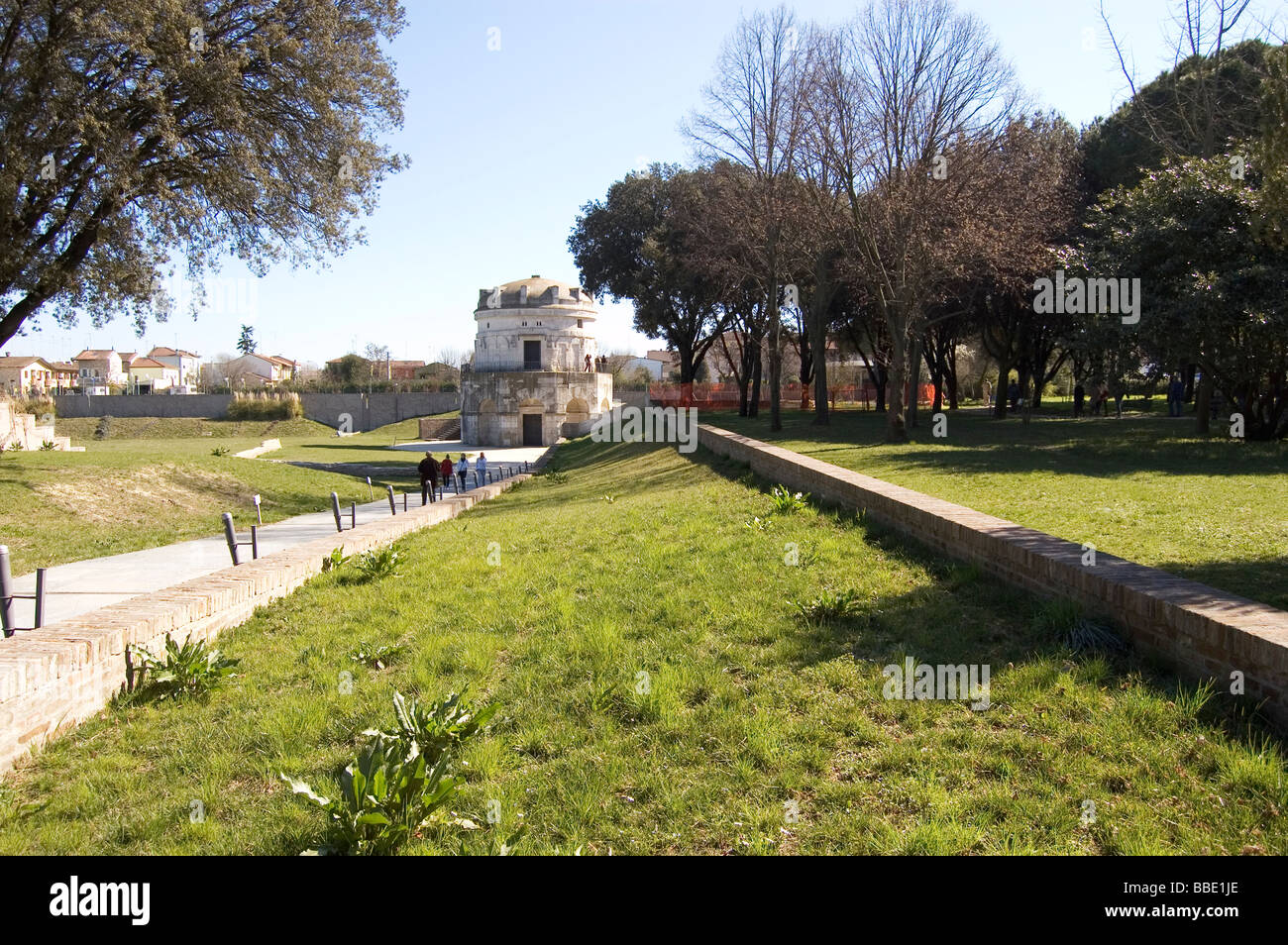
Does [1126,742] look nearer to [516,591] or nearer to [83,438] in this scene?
[516,591]

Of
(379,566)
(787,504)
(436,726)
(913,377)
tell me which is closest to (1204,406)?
(913,377)

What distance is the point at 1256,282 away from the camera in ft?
54.0

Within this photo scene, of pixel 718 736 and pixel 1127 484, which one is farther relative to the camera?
pixel 1127 484

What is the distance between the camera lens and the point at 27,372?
91.7 metres

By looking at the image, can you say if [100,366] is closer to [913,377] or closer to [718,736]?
[913,377]

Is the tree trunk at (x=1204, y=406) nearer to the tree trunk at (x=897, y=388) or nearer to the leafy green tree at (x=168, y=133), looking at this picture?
the tree trunk at (x=897, y=388)

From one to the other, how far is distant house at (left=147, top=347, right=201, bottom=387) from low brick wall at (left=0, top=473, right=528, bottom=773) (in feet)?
414

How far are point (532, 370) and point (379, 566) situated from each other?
42163 millimetres

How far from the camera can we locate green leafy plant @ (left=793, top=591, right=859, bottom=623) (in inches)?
270

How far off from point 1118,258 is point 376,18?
59.7ft

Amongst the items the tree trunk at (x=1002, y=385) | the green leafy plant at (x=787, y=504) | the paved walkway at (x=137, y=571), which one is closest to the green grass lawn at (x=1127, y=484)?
the green leafy plant at (x=787, y=504)

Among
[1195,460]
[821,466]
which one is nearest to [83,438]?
[821,466]

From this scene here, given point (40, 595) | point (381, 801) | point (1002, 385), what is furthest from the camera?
point (1002, 385)

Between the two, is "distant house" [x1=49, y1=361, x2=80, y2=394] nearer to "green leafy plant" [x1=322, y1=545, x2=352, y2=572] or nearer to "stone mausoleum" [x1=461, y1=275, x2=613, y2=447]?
"stone mausoleum" [x1=461, y1=275, x2=613, y2=447]
